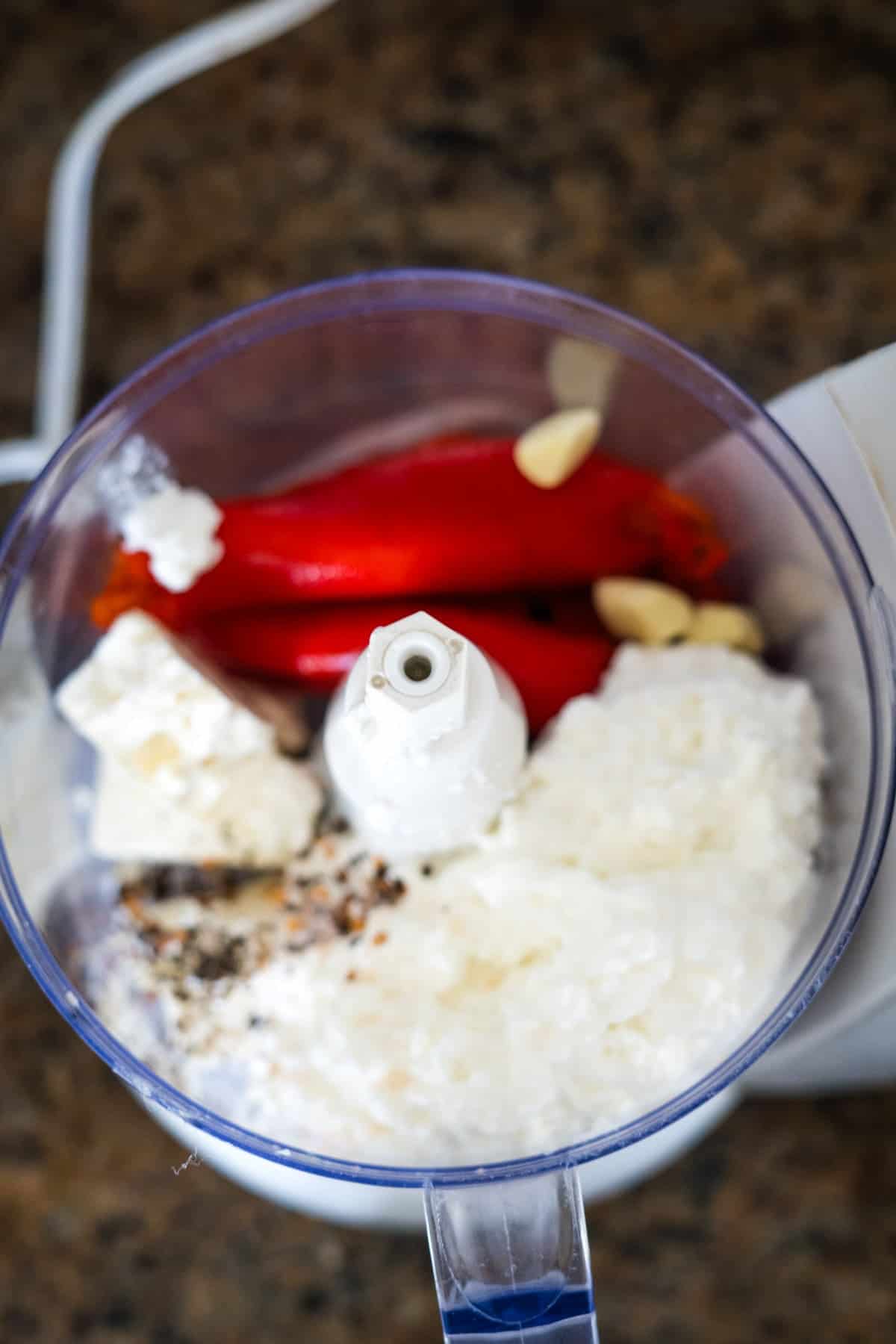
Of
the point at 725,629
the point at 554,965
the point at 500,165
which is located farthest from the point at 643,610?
the point at 500,165

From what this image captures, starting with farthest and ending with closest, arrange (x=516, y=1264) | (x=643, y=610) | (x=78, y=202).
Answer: (x=78, y=202)
(x=643, y=610)
(x=516, y=1264)

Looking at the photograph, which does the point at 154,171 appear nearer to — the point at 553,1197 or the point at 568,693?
the point at 568,693

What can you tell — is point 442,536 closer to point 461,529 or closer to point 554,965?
point 461,529

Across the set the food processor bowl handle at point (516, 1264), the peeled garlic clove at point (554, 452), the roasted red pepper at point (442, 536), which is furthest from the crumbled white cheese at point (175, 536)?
the food processor bowl handle at point (516, 1264)

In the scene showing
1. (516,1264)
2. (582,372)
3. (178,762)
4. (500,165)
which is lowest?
(516,1264)

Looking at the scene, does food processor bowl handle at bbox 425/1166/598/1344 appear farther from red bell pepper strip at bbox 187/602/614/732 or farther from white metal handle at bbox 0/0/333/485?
white metal handle at bbox 0/0/333/485

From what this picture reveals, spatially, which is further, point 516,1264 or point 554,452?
point 554,452

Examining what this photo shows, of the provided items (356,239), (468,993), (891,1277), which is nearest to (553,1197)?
(468,993)

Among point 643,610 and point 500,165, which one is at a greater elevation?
point 500,165

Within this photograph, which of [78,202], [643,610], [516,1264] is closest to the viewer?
[516,1264]
